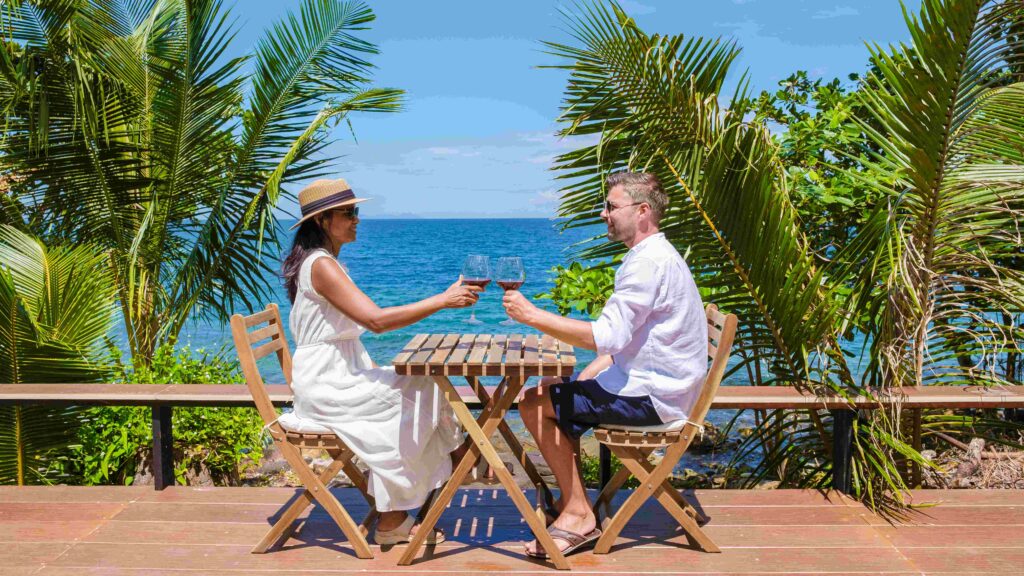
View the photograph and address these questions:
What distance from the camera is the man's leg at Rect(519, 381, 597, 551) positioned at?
Answer: 3.33 meters

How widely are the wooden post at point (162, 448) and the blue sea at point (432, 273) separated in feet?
6.58

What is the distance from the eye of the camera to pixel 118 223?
6.40 metres

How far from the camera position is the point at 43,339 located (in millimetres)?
4973

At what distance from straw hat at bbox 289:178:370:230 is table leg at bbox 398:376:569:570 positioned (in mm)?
793

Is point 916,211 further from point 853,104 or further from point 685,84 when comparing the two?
point 853,104

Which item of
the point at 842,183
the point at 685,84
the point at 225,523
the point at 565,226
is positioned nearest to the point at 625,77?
the point at 685,84

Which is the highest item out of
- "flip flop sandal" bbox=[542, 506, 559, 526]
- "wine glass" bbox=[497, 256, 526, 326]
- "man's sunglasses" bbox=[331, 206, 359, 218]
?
"man's sunglasses" bbox=[331, 206, 359, 218]

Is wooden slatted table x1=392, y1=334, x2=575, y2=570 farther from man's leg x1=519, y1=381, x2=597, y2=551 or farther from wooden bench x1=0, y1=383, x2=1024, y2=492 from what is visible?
wooden bench x1=0, y1=383, x2=1024, y2=492

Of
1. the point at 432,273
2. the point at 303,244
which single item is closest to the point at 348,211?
the point at 303,244

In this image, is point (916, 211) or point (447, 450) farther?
point (916, 211)

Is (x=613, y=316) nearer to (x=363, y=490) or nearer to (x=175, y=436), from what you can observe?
(x=363, y=490)

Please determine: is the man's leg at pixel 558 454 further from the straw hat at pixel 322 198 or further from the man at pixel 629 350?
the straw hat at pixel 322 198

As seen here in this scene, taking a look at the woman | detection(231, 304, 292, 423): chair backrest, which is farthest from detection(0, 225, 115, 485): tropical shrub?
the woman

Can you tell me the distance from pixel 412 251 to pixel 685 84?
51445 mm
